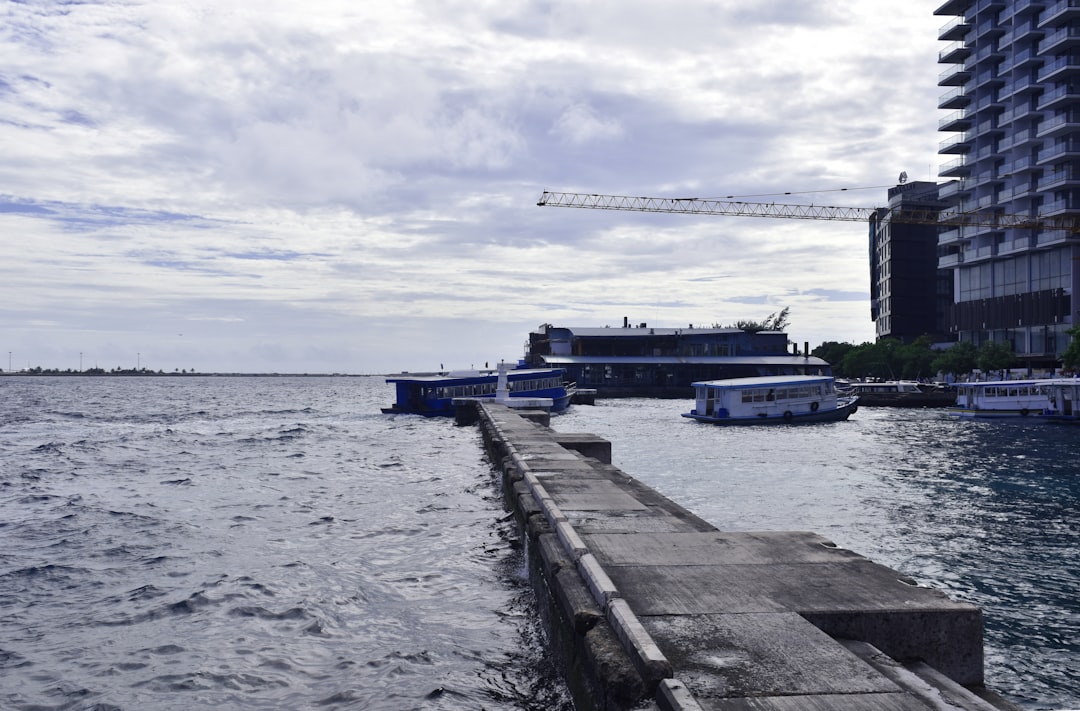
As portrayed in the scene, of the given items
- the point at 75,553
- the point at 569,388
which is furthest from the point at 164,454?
the point at 569,388

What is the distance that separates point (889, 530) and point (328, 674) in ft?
52.8

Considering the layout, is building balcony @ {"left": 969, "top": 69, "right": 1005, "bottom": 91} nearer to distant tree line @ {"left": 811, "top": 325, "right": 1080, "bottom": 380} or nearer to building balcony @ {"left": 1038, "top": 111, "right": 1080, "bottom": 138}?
building balcony @ {"left": 1038, "top": 111, "right": 1080, "bottom": 138}

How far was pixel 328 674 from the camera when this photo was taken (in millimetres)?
11336

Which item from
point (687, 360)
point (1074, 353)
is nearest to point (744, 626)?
point (1074, 353)

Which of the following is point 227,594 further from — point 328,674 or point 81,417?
point 81,417

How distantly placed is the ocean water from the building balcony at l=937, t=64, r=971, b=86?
306 feet

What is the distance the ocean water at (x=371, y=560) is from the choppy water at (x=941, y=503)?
0.32ft

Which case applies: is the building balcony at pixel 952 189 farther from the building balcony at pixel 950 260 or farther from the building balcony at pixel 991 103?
the building balcony at pixel 991 103

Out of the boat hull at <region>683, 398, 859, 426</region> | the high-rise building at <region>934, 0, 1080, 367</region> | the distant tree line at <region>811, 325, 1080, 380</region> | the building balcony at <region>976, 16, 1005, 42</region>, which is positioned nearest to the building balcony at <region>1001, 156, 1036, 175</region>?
the high-rise building at <region>934, 0, 1080, 367</region>

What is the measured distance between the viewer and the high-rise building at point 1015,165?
Answer: 326 feet

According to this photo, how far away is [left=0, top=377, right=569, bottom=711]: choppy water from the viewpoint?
35.8 feet

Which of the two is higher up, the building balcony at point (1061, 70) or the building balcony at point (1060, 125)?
the building balcony at point (1061, 70)

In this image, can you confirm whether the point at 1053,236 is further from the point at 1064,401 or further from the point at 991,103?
the point at 1064,401

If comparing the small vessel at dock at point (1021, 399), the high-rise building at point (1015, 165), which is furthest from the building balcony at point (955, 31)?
the small vessel at dock at point (1021, 399)
